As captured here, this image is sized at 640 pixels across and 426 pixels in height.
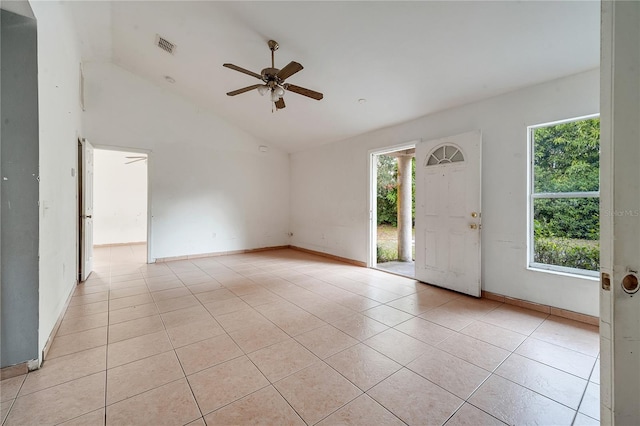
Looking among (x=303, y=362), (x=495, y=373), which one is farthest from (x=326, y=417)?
(x=495, y=373)

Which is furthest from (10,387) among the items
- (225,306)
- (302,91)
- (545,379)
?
(545,379)

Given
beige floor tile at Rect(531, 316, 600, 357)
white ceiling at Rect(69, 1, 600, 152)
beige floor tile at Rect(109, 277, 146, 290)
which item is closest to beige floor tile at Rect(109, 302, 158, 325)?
beige floor tile at Rect(109, 277, 146, 290)

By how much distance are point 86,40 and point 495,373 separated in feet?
21.6

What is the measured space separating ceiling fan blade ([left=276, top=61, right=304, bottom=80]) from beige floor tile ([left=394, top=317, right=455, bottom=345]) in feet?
9.06

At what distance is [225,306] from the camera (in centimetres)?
324

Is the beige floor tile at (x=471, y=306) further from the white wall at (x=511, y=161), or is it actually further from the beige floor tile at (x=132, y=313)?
the beige floor tile at (x=132, y=313)

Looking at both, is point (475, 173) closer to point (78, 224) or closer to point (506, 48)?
point (506, 48)

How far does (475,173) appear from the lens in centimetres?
354

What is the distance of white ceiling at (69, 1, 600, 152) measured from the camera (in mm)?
2480

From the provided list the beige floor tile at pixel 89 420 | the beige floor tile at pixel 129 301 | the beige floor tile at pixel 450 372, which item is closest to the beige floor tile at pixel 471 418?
the beige floor tile at pixel 450 372

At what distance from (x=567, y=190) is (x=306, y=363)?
10.7 feet

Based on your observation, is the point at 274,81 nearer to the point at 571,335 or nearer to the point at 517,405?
the point at 517,405

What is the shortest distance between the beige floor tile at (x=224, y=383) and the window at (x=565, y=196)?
3.31 metres

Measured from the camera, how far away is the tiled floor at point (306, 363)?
1626 mm
